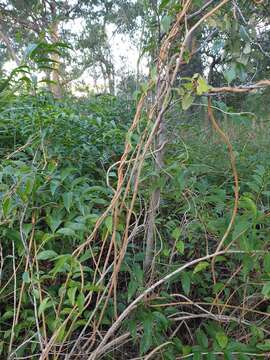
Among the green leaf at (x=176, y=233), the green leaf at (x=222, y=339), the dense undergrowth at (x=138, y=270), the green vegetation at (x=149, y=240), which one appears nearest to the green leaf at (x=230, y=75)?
the green vegetation at (x=149, y=240)

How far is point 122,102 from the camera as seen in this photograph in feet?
10.3

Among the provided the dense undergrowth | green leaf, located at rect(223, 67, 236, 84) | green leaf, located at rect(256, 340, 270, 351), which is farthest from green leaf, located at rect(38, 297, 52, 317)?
green leaf, located at rect(223, 67, 236, 84)

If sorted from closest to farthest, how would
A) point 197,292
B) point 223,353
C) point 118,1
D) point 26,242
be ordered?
point 223,353, point 26,242, point 197,292, point 118,1

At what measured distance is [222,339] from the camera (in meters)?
0.95

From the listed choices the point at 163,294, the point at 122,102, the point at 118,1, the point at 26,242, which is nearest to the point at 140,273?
the point at 163,294

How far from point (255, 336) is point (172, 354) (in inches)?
8.7

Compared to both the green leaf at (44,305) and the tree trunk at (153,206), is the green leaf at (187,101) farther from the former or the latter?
the green leaf at (44,305)

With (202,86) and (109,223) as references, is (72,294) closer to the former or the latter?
(109,223)

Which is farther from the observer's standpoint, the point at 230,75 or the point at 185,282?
the point at 185,282

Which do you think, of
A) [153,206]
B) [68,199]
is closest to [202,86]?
[153,206]

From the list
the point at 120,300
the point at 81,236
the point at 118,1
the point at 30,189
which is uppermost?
the point at 118,1

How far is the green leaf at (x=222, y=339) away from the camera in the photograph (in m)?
0.94

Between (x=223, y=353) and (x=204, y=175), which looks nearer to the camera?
(x=223, y=353)

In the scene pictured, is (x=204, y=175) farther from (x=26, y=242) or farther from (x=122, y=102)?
(x=122, y=102)
